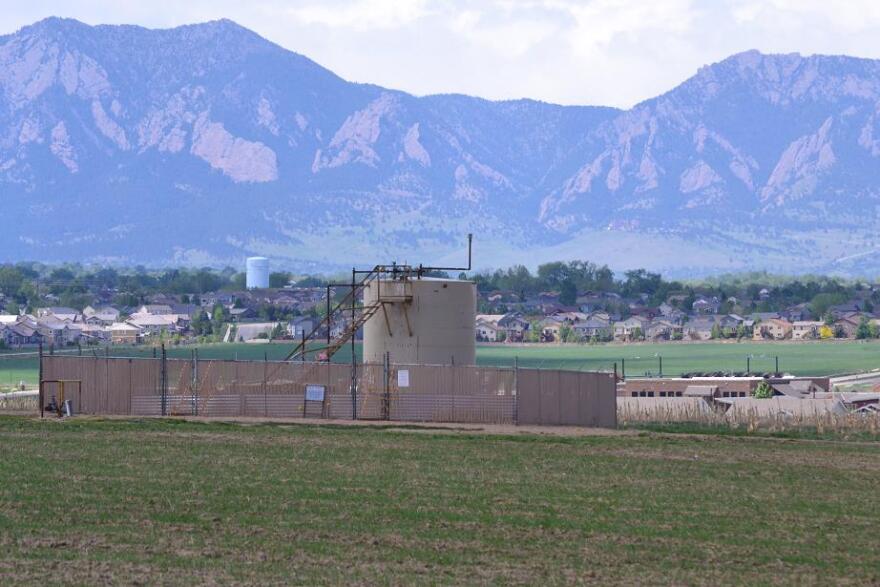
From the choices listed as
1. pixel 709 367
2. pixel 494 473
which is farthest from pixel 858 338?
pixel 494 473

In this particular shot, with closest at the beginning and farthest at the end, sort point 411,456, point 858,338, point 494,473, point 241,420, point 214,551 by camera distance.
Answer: point 214,551, point 494,473, point 411,456, point 241,420, point 858,338

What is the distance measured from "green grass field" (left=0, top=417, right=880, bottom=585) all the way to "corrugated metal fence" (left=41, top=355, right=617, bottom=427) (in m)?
7.33

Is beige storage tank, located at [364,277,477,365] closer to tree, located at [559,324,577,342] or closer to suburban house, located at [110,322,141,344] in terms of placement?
suburban house, located at [110,322,141,344]

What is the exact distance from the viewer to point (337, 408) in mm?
46281

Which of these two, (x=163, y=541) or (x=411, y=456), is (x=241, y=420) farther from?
(x=163, y=541)

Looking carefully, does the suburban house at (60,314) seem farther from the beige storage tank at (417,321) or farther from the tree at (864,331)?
the beige storage tank at (417,321)

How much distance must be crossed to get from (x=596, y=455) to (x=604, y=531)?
38.1ft

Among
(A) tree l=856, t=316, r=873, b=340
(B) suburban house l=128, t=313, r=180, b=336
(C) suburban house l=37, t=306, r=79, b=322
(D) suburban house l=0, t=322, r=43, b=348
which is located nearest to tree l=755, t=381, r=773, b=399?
(D) suburban house l=0, t=322, r=43, b=348

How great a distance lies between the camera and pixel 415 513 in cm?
2588

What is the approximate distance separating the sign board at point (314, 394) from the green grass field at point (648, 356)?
43.4 metres

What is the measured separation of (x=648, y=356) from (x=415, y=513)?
133 meters

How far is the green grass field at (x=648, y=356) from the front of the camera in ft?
395

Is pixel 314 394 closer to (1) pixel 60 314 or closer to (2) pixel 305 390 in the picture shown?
(2) pixel 305 390

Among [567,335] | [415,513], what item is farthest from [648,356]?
[415,513]
